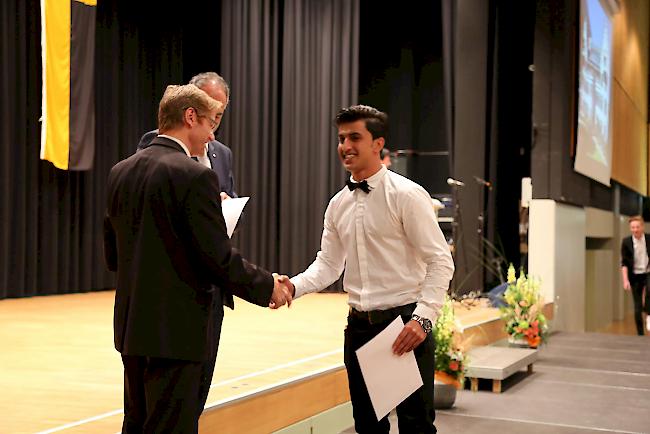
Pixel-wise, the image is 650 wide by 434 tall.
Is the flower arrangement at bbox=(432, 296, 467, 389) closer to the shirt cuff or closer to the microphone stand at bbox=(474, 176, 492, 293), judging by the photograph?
the shirt cuff

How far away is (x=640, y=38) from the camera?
17219mm

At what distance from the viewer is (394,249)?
9.09ft

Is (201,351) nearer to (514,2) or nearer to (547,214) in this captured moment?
(547,214)

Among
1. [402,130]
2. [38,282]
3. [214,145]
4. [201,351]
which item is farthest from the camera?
[402,130]

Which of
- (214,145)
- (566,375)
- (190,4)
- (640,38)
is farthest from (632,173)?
(214,145)

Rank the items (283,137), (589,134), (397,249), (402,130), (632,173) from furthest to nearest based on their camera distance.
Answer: (632,173)
(402,130)
(589,134)
(283,137)
(397,249)

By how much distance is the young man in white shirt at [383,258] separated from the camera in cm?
271

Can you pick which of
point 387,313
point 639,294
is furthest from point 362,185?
point 639,294

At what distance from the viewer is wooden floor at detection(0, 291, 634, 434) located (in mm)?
3352

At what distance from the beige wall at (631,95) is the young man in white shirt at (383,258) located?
12.2 meters

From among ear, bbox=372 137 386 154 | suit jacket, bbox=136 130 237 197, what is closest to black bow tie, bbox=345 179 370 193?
ear, bbox=372 137 386 154

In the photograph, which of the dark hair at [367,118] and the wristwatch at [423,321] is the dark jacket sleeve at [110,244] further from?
the wristwatch at [423,321]

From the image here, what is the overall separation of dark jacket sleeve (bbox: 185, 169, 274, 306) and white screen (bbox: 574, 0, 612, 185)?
29.1 ft

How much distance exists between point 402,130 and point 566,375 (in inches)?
243
